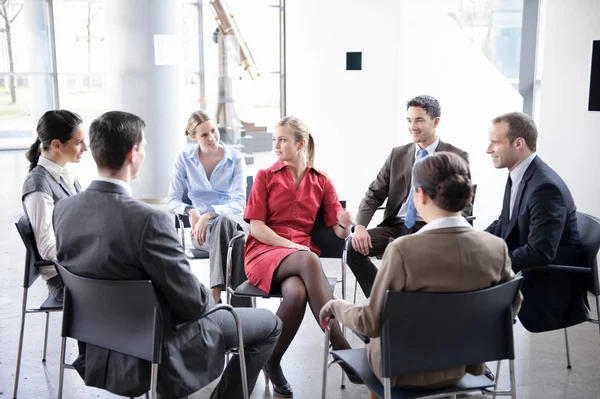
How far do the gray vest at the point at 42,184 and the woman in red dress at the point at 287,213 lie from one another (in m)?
0.96

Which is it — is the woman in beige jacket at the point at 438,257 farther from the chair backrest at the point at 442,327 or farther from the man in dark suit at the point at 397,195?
the man in dark suit at the point at 397,195

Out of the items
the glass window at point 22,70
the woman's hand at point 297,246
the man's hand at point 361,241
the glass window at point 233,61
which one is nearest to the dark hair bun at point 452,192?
the woman's hand at point 297,246

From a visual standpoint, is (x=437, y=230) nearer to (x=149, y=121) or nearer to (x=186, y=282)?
(x=186, y=282)

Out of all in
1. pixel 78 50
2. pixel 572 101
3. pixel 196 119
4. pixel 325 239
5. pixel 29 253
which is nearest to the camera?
pixel 29 253

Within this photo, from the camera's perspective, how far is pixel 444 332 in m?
2.01

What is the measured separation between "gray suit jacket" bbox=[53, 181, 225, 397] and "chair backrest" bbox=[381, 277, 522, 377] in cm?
67

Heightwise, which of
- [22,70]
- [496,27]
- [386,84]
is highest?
[496,27]

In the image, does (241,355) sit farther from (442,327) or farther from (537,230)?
(537,230)

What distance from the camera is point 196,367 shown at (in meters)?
2.29

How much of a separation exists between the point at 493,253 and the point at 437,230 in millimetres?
207

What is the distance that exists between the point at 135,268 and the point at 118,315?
0.17 metres

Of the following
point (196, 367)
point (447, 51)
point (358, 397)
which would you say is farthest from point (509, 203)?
point (447, 51)

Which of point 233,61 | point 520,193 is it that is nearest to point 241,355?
point 520,193

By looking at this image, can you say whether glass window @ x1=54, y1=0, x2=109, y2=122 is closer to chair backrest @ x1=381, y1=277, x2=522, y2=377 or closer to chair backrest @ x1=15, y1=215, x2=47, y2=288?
chair backrest @ x1=15, y1=215, x2=47, y2=288
